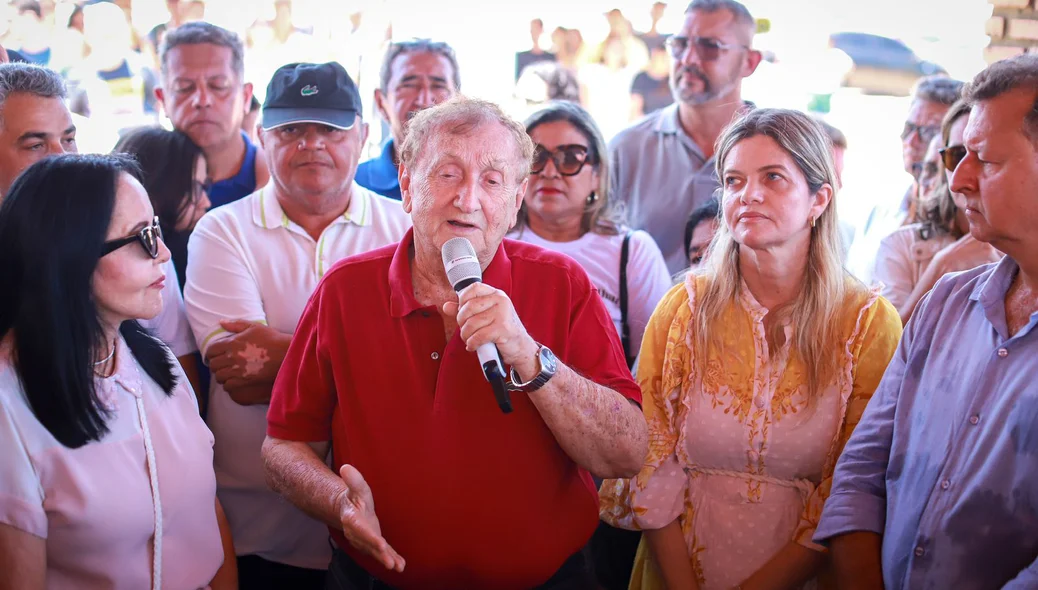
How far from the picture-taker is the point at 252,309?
248cm

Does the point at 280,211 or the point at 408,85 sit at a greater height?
the point at 408,85

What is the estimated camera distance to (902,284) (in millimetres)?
3047

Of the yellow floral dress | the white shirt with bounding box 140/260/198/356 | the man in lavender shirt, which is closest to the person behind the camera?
the man in lavender shirt

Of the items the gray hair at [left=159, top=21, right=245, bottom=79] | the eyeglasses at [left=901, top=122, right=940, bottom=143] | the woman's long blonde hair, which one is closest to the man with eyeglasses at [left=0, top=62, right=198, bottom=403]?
the gray hair at [left=159, top=21, right=245, bottom=79]

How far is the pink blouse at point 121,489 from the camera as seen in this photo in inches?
65.6

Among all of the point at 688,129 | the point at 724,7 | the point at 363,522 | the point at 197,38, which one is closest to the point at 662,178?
the point at 688,129

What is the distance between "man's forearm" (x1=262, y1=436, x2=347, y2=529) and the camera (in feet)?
6.05

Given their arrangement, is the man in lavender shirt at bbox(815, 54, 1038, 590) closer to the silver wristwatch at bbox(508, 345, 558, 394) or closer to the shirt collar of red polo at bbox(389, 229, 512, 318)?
the silver wristwatch at bbox(508, 345, 558, 394)

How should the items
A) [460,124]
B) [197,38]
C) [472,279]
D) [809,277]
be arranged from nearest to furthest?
[472,279] → [460,124] → [809,277] → [197,38]

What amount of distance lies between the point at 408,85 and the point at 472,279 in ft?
6.64

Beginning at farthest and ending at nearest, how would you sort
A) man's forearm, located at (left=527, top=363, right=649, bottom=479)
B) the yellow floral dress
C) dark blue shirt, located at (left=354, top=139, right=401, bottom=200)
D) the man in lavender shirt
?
dark blue shirt, located at (left=354, top=139, right=401, bottom=200)
the yellow floral dress
man's forearm, located at (left=527, top=363, right=649, bottom=479)
the man in lavender shirt

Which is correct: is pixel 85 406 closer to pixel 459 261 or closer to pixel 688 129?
pixel 459 261

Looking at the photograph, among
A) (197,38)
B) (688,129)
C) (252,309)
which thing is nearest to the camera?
(252,309)

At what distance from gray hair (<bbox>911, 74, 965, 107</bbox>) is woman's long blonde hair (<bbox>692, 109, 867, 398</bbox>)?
5.27 ft
